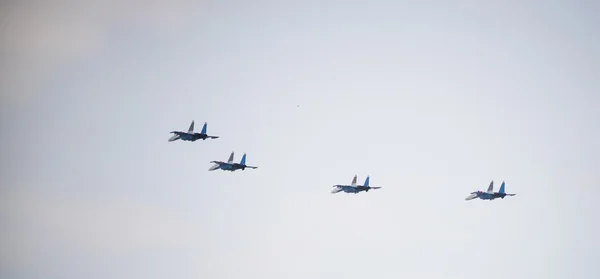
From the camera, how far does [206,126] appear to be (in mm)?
188000

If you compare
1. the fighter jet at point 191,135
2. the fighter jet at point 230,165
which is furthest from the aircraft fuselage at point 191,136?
the fighter jet at point 230,165

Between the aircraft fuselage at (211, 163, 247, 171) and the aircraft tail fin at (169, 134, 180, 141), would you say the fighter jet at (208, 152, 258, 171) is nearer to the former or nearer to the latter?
the aircraft fuselage at (211, 163, 247, 171)

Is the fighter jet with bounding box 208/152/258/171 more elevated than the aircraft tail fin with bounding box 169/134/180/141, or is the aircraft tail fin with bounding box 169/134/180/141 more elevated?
the aircraft tail fin with bounding box 169/134/180/141

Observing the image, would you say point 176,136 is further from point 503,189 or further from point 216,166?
point 503,189

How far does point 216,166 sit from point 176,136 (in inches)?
417

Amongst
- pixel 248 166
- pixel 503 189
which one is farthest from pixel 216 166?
pixel 503 189

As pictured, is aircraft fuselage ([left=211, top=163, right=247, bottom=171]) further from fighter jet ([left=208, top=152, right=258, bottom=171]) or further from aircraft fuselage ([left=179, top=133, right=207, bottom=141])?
aircraft fuselage ([left=179, top=133, right=207, bottom=141])

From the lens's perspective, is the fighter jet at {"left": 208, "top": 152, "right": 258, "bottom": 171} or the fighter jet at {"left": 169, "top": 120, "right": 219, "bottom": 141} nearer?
the fighter jet at {"left": 169, "top": 120, "right": 219, "bottom": 141}

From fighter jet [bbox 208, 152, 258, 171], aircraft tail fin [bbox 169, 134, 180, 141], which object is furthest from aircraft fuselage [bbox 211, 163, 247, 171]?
aircraft tail fin [bbox 169, 134, 180, 141]

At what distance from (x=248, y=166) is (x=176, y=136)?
610 inches

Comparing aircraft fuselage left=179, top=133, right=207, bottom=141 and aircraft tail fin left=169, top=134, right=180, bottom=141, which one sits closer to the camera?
aircraft fuselage left=179, top=133, right=207, bottom=141

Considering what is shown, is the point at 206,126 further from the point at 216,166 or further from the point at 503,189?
the point at 503,189

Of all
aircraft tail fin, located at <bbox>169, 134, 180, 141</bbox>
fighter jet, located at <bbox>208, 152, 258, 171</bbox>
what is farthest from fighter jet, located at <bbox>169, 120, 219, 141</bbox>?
fighter jet, located at <bbox>208, 152, 258, 171</bbox>

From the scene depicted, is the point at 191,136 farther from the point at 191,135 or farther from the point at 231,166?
the point at 231,166
